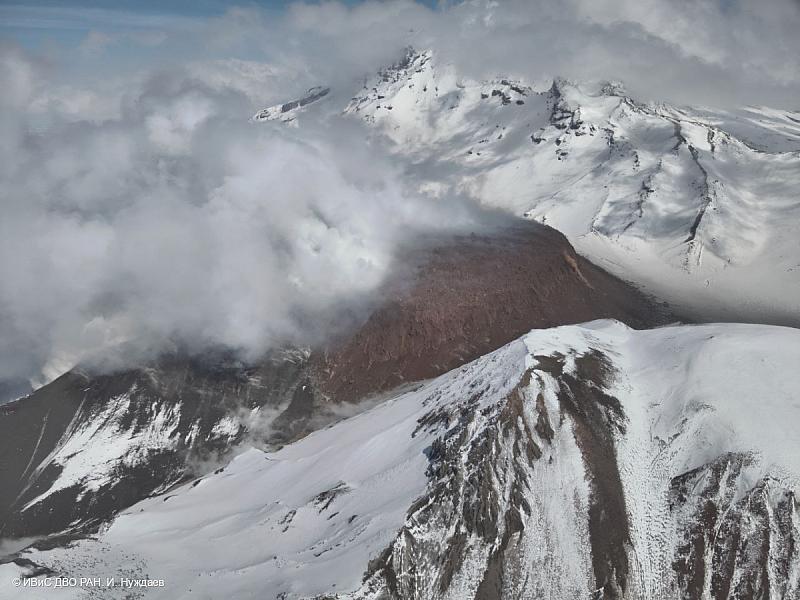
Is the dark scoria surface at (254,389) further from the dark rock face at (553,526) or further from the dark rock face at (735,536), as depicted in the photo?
the dark rock face at (735,536)

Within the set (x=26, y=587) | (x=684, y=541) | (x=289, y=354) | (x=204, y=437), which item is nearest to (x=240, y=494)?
(x=204, y=437)

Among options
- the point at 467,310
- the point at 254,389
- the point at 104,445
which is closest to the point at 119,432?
the point at 104,445

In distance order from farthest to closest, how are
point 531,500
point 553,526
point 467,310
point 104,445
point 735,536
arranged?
1. point 467,310
2. point 104,445
3. point 531,500
4. point 553,526
5. point 735,536

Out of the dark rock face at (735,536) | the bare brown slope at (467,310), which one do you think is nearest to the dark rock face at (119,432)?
the bare brown slope at (467,310)

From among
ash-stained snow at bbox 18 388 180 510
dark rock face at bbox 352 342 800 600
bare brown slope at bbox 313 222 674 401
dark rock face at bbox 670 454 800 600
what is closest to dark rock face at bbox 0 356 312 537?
ash-stained snow at bbox 18 388 180 510

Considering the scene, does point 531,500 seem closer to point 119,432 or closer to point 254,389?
point 254,389
